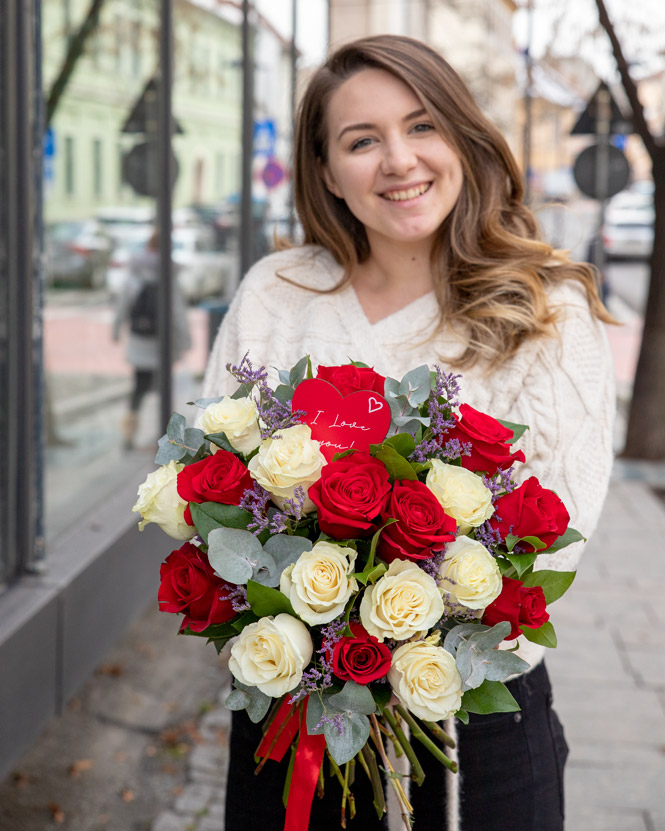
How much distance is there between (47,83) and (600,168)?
5276 millimetres

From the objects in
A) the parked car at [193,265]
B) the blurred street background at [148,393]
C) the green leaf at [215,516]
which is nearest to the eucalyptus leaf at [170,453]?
the green leaf at [215,516]

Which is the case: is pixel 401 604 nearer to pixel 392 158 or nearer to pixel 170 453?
pixel 170 453

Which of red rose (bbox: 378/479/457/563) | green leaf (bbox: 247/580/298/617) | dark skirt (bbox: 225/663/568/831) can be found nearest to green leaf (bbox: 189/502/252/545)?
green leaf (bbox: 247/580/298/617)

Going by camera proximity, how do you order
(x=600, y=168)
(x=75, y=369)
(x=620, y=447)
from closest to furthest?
1. (x=75, y=369)
2. (x=600, y=168)
3. (x=620, y=447)

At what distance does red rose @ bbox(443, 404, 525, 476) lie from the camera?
1.57 metres

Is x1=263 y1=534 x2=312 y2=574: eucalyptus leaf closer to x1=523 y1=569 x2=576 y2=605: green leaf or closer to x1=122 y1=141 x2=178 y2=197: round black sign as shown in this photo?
x1=523 y1=569 x2=576 y2=605: green leaf

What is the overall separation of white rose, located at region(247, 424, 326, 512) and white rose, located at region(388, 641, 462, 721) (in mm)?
260

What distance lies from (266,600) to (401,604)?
0.19m

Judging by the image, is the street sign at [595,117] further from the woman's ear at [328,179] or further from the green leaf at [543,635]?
the green leaf at [543,635]

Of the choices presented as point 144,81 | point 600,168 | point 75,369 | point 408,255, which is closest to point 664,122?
point 600,168

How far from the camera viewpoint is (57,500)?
15.8ft

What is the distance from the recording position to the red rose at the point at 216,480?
1511 mm

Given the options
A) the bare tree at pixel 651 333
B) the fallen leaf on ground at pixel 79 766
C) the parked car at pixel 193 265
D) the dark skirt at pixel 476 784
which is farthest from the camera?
the bare tree at pixel 651 333

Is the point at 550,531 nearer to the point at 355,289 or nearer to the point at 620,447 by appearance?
the point at 355,289
